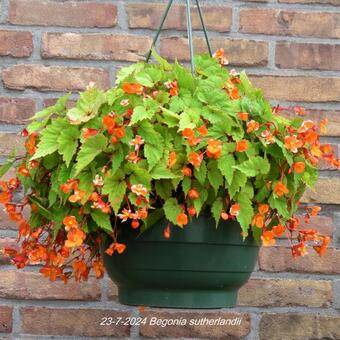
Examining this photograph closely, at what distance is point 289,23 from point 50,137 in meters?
0.80

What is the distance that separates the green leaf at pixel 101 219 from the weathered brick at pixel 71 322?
1.99 feet

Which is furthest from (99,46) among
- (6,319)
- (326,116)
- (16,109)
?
(6,319)

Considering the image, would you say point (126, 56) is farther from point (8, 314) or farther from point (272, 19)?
point (8, 314)

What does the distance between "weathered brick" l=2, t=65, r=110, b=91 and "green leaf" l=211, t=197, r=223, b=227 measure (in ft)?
2.14

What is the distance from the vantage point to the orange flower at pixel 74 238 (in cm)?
108

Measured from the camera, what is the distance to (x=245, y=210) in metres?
1.12

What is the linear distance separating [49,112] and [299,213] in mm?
714

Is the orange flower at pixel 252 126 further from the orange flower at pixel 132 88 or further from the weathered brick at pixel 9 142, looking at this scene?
the weathered brick at pixel 9 142

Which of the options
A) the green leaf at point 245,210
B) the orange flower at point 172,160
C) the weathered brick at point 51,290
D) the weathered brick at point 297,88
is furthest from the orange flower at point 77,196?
the weathered brick at point 297,88

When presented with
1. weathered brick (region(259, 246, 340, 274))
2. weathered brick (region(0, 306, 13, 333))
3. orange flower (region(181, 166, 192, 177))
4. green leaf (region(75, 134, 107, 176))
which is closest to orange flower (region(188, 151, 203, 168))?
orange flower (region(181, 166, 192, 177))

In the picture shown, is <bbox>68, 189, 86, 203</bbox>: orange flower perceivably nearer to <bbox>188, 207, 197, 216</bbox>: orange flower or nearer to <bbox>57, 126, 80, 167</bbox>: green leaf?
<bbox>57, 126, 80, 167</bbox>: green leaf

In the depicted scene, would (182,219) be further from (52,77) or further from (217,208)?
(52,77)

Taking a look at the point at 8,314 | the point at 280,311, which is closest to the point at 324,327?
the point at 280,311

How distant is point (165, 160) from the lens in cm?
109
